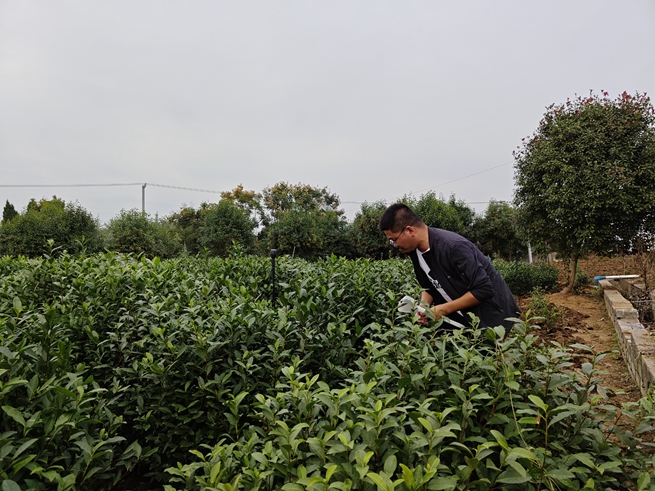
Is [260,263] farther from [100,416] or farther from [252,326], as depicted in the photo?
[100,416]

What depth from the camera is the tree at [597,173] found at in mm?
8852

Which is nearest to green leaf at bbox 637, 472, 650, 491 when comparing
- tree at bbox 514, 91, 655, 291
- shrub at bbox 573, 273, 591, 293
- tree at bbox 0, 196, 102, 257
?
tree at bbox 514, 91, 655, 291

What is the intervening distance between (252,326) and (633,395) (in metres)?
4.11

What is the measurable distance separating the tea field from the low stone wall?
2199 millimetres

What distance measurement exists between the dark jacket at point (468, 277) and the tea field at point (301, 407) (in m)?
0.74

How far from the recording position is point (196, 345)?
2256 mm

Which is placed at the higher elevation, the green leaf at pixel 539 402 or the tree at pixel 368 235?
the tree at pixel 368 235

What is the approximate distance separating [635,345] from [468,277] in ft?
9.97

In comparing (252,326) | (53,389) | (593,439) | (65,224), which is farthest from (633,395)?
(65,224)

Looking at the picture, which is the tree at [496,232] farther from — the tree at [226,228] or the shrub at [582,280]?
the tree at [226,228]

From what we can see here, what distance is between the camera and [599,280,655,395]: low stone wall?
12.4 ft

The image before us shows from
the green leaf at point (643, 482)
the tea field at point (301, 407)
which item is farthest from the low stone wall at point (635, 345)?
the green leaf at point (643, 482)

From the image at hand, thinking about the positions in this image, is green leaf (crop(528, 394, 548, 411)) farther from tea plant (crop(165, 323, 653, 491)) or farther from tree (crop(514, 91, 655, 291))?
tree (crop(514, 91, 655, 291))

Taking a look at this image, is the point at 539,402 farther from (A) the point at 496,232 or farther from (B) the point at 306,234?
(A) the point at 496,232
